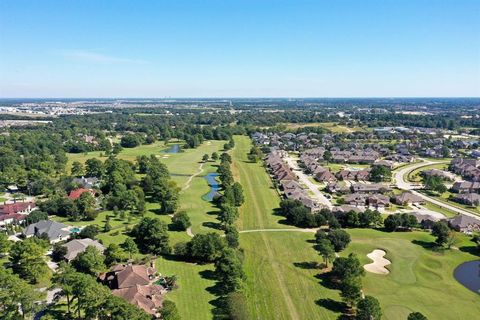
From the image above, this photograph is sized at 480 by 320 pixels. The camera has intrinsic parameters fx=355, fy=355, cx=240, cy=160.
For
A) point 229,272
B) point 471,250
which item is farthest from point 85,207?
point 471,250

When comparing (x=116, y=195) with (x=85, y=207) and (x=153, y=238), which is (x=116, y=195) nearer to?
(x=85, y=207)

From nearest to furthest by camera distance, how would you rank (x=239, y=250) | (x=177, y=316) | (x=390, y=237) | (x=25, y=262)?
(x=177, y=316)
(x=25, y=262)
(x=239, y=250)
(x=390, y=237)

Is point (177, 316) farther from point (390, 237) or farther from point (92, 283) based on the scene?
point (390, 237)

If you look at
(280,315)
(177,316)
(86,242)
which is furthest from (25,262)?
(280,315)

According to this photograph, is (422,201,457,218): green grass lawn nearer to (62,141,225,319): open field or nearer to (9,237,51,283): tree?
(62,141,225,319): open field

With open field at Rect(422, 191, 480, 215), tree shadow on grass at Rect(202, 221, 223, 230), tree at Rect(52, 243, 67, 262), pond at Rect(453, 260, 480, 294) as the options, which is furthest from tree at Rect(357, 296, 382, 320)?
open field at Rect(422, 191, 480, 215)

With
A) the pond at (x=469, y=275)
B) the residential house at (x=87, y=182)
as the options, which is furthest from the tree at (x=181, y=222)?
the pond at (x=469, y=275)

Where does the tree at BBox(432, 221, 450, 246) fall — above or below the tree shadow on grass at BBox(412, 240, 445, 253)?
above
